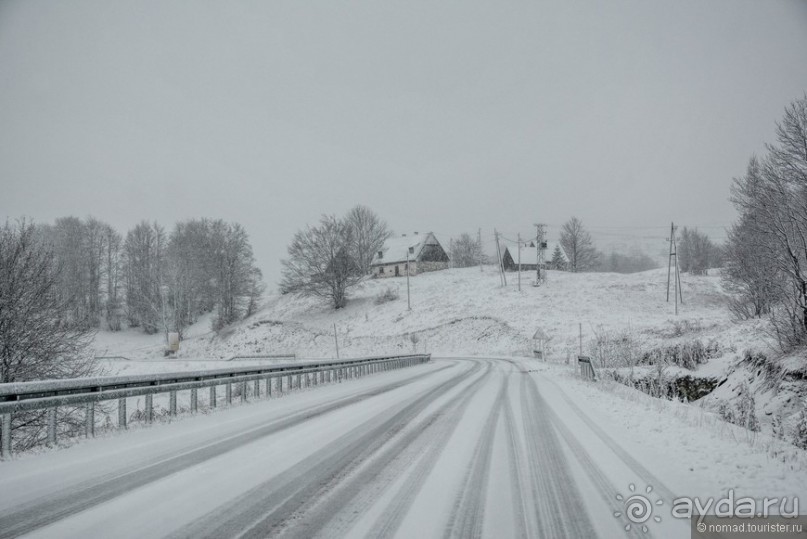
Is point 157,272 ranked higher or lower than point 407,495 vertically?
higher

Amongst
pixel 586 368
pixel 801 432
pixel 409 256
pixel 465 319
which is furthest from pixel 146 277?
pixel 801 432

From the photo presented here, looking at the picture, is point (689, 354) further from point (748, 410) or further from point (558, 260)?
point (558, 260)

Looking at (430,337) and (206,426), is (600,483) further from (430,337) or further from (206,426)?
(430,337)

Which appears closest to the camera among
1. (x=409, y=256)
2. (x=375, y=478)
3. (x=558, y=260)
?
(x=375, y=478)

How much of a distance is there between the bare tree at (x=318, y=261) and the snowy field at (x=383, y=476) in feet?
181

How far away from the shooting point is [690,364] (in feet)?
64.5

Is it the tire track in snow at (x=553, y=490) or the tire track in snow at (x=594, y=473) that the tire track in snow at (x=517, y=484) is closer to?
the tire track in snow at (x=553, y=490)

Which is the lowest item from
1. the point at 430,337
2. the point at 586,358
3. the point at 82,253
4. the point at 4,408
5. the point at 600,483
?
the point at 430,337

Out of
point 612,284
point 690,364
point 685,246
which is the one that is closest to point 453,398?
point 690,364

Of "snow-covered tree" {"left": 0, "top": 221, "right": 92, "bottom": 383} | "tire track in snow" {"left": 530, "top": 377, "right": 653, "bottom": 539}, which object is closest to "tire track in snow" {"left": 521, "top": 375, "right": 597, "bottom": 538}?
"tire track in snow" {"left": 530, "top": 377, "right": 653, "bottom": 539}

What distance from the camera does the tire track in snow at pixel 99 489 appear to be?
3.80 meters

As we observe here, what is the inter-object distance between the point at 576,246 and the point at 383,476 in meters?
94.2

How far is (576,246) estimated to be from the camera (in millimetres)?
92438

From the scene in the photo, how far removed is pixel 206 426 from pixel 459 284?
65428 mm
